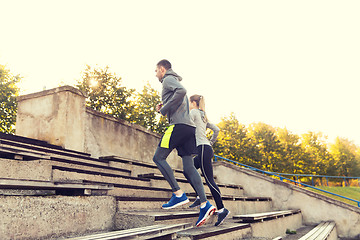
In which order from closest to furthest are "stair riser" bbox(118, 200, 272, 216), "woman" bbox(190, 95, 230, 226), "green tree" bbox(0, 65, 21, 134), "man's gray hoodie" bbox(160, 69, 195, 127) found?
"stair riser" bbox(118, 200, 272, 216)
"man's gray hoodie" bbox(160, 69, 195, 127)
"woman" bbox(190, 95, 230, 226)
"green tree" bbox(0, 65, 21, 134)

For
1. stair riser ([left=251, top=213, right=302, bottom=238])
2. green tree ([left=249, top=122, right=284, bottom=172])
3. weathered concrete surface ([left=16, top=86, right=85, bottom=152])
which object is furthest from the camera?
green tree ([left=249, top=122, right=284, bottom=172])

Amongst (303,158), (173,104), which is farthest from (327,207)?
(303,158)

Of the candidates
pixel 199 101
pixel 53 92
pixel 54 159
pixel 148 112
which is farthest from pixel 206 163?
pixel 148 112

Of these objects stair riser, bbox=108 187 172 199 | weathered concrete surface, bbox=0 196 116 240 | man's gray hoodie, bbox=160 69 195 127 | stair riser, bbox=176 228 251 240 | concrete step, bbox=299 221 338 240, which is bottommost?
concrete step, bbox=299 221 338 240

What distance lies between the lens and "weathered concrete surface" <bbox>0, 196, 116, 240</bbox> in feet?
6.81

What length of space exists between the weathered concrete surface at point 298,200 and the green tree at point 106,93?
1745 centimetres

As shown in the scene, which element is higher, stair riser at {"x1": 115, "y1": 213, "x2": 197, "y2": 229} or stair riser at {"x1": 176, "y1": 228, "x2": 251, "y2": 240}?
stair riser at {"x1": 115, "y1": 213, "x2": 197, "y2": 229}

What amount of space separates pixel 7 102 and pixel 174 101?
23491 mm

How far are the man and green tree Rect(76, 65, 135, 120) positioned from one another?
2193 centimetres

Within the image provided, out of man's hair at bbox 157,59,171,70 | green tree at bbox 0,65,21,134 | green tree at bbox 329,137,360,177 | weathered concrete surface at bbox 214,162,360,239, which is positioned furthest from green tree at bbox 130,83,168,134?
green tree at bbox 329,137,360,177

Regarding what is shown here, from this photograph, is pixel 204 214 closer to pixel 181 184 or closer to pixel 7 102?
pixel 181 184

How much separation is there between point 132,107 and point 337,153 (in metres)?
38.6

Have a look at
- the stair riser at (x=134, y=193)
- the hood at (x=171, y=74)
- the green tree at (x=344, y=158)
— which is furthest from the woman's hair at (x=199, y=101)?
the green tree at (x=344, y=158)

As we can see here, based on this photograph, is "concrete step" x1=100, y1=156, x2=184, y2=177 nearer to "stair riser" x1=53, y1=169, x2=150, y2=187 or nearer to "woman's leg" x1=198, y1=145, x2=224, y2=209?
"stair riser" x1=53, y1=169, x2=150, y2=187
